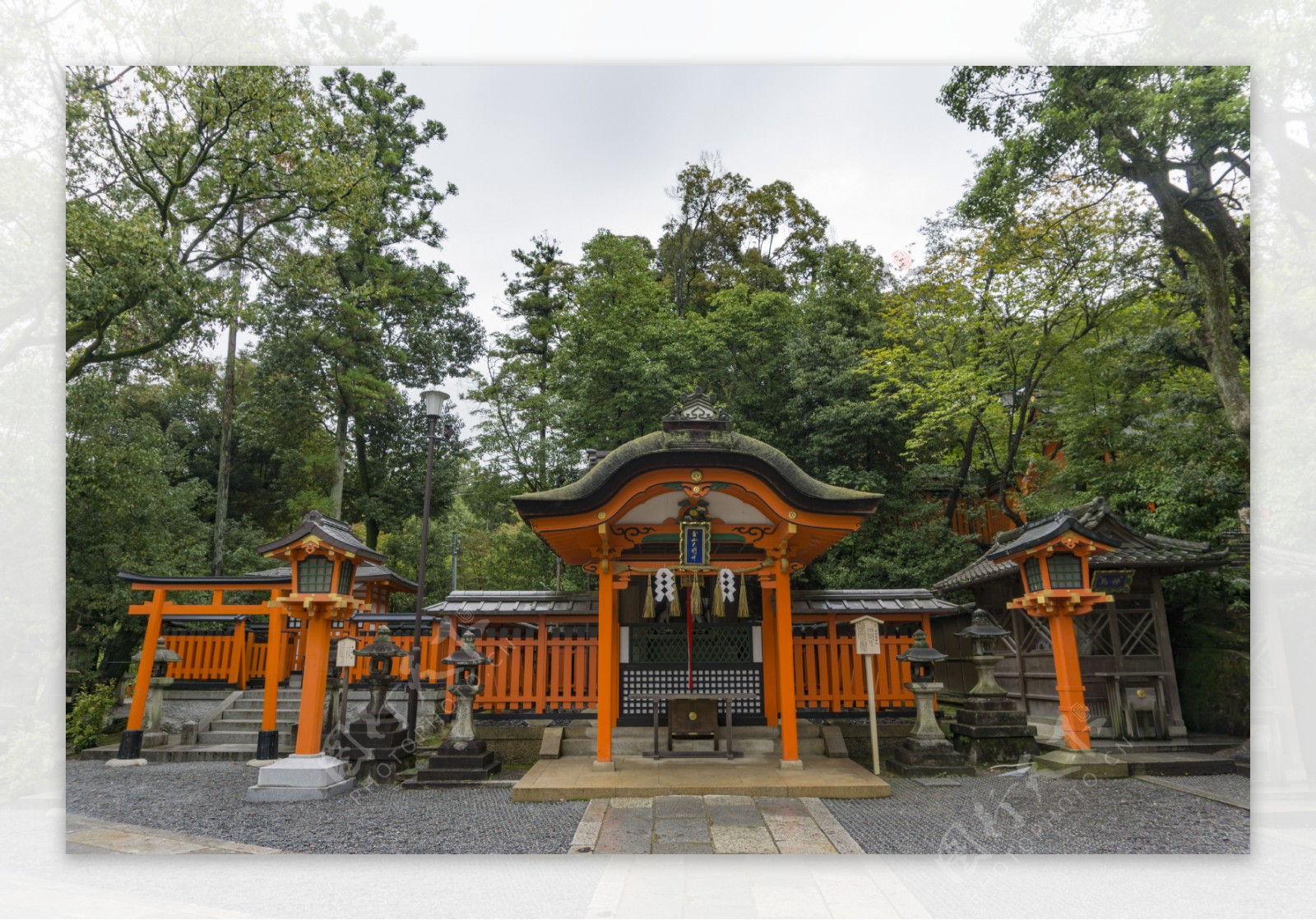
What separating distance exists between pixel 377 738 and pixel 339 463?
5.06 metres

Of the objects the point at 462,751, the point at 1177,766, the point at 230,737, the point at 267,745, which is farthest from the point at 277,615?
the point at 1177,766

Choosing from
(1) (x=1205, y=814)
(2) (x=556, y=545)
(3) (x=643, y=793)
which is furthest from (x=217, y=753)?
(1) (x=1205, y=814)

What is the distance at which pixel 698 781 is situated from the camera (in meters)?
4.77

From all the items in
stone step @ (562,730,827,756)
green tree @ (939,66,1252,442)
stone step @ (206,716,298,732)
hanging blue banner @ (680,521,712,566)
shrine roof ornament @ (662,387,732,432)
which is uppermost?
green tree @ (939,66,1252,442)

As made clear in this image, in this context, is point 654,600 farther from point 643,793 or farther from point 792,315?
point 792,315

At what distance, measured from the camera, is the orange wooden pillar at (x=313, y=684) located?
499cm

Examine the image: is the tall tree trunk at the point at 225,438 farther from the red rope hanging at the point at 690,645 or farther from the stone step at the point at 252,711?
the red rope hanging at the point at 690,645

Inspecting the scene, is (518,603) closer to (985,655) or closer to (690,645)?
(690,645)

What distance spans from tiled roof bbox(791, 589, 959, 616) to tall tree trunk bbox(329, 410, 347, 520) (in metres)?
6.60

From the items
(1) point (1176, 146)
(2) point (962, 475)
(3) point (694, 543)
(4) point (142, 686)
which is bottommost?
(4) point (142, 686)

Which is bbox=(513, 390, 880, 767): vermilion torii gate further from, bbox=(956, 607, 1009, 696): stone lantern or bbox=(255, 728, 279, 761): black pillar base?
bbox=(255, 728, 279, 761): black pillar base

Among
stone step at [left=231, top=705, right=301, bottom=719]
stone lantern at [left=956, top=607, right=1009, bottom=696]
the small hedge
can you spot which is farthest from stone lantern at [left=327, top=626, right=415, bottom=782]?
stone lantern at [left=956, top=607, right=1009, bottom=696]

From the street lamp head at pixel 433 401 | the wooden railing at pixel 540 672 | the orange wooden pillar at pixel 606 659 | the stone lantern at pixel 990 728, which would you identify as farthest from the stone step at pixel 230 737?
the stone lantern at pixel 990 728

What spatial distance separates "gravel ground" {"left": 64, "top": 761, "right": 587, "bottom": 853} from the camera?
149 inches
